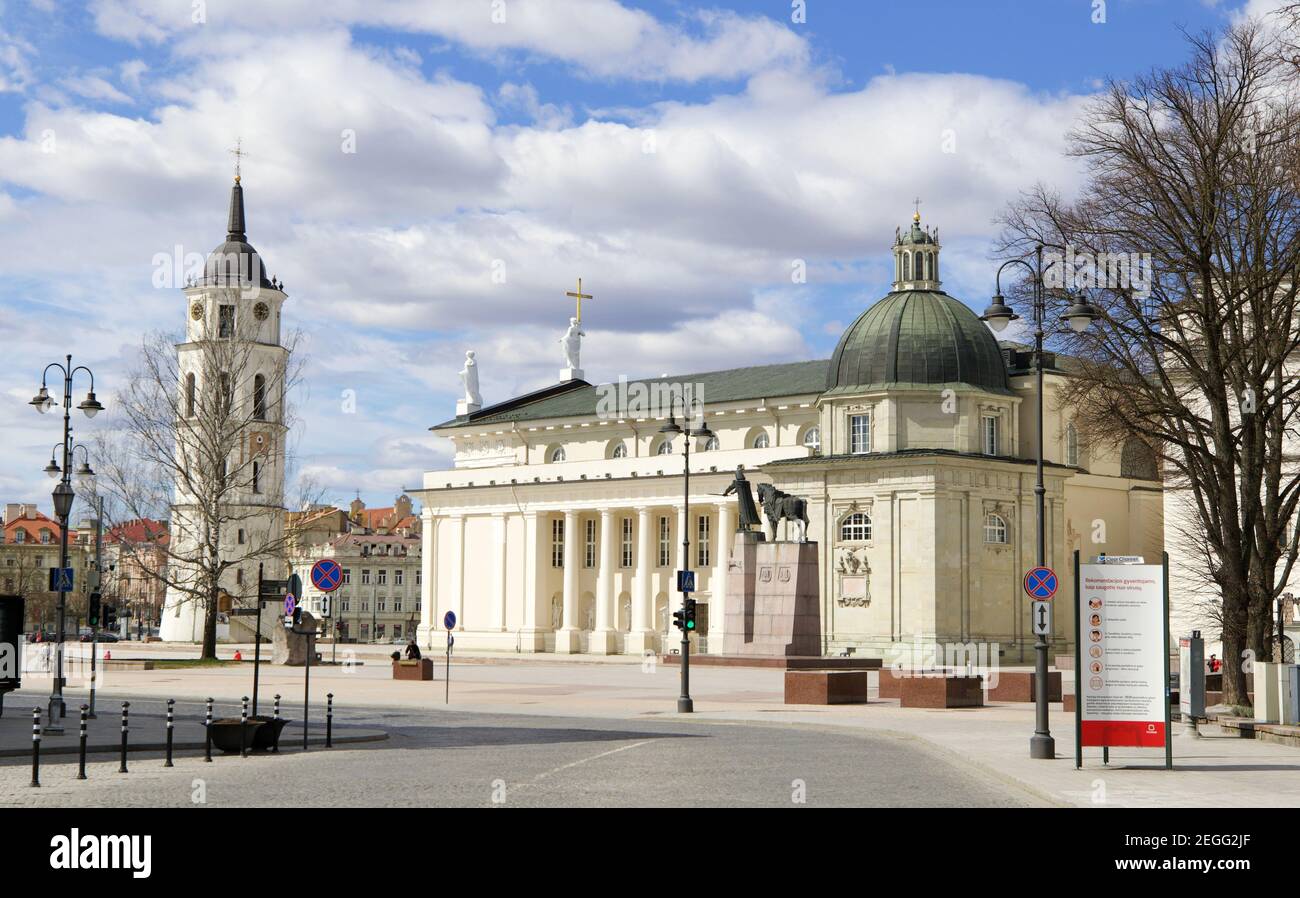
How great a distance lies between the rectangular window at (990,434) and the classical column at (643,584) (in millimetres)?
22190

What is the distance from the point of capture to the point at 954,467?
79.9 metres


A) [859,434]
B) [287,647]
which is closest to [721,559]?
[859,434]

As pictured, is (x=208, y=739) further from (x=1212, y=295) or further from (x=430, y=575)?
(x=430, y=575)

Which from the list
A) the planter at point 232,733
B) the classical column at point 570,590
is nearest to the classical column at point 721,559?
the classical column at point 570,590

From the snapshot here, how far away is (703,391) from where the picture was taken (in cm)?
10456

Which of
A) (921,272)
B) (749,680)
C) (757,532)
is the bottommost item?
(749,680)

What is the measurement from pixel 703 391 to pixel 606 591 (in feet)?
48.2

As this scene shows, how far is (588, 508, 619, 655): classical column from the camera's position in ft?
320

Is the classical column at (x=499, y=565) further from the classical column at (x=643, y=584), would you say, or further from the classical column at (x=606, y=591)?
the classical column at (x=643, y=584)

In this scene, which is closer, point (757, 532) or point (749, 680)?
point (749, 680)
